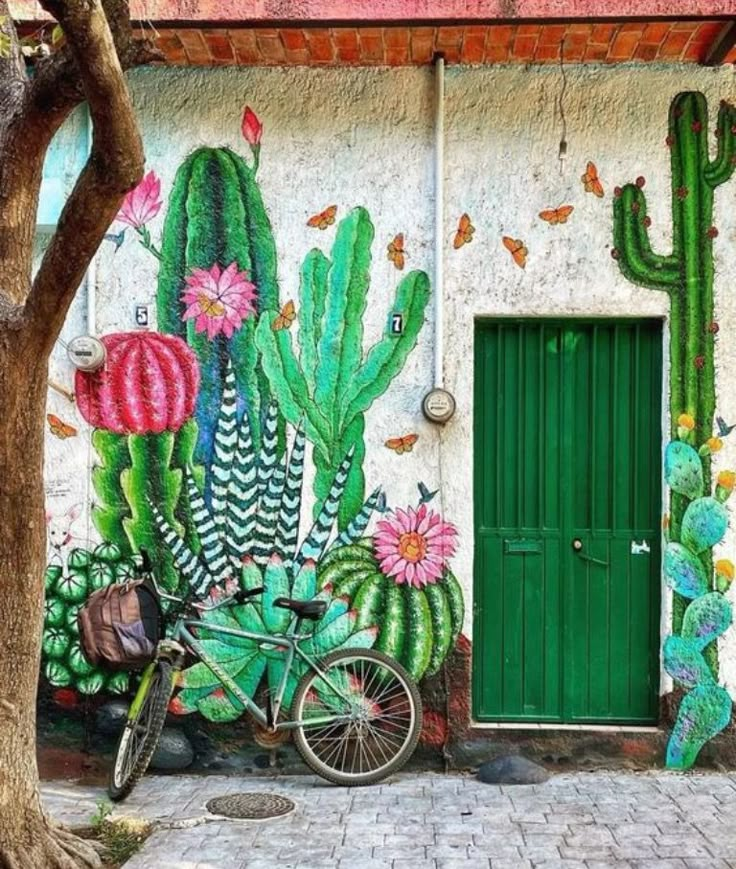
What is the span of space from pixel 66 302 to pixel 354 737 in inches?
122

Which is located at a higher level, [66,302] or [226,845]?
[66,302]

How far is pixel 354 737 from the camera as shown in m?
5.71

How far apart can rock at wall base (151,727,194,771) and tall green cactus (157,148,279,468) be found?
1618mm

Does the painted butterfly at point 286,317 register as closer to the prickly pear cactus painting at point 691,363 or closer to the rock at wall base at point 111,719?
the prickly pear cactus painting at point 691,363

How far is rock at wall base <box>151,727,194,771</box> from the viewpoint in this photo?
18.8ft

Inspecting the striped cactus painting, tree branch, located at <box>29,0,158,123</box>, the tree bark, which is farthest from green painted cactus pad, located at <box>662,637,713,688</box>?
tree branch, located at <box>29,0,158,123</box>

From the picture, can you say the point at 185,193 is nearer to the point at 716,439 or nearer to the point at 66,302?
the point at 66,302

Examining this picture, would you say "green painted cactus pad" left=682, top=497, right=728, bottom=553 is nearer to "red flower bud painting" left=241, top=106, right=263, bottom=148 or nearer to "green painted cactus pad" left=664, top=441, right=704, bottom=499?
"green painted cactus pad" left=664, top=441, right=704, bottom=499

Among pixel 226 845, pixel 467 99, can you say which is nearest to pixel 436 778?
pixel 226 845

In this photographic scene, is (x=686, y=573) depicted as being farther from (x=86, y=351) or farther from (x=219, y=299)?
(x=86, y=351)

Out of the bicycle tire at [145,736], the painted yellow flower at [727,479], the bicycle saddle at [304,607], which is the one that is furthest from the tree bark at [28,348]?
the painted yellow flower at [727,479]

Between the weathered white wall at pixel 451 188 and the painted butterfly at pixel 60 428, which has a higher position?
the weathered white wall at pixel 451 188

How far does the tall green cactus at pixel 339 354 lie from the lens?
230 inches

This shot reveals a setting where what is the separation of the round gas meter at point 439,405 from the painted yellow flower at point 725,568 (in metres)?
1.80
